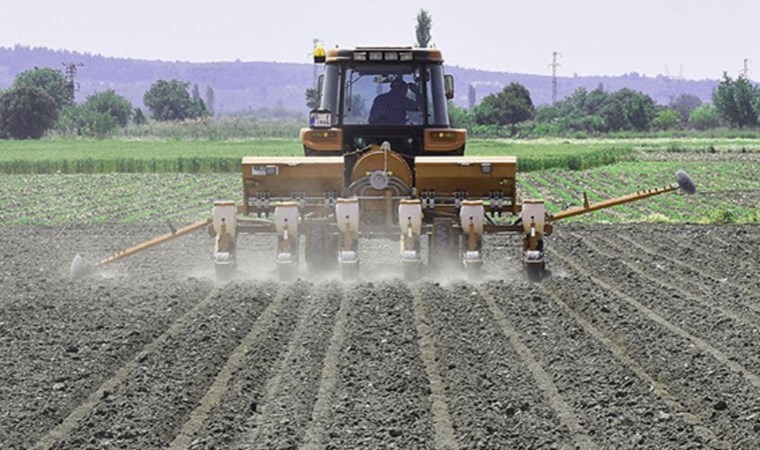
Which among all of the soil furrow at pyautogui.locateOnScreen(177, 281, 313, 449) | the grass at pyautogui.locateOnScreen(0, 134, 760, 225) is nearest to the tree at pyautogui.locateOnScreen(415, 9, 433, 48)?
the grass at pyautogui.locateOnScreen(0, 134, 760, 225)

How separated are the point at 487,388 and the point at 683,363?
166 centimetres

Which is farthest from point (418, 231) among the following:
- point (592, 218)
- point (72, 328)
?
point (592, 218)

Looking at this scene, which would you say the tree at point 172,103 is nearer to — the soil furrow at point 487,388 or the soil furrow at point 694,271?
the soil furrow at point 694,271

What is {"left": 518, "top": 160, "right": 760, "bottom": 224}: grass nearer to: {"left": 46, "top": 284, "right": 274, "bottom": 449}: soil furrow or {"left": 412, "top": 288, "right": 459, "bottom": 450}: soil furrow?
{"left": 412, "top": 288, "right": 459, "bottom": 450}: soil furrow

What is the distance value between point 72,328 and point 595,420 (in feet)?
16.4

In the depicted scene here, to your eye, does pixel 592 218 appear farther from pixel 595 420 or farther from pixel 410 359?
pixel 595 420

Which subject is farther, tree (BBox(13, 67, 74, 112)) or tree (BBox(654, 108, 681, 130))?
tree (BBox(13, 67, 74, 112))

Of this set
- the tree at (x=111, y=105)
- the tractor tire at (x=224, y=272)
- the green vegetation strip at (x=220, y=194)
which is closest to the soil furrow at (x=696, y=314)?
the tractor tire at (x=224, y=272)

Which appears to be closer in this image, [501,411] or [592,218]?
[501,411]

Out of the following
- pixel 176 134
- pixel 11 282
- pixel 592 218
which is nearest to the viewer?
pixel 11 282

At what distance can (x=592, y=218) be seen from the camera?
78.8ft

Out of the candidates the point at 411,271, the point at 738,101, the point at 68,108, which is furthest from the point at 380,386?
the point at 68,108

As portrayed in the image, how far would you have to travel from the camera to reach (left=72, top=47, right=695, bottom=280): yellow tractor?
13.2 metres

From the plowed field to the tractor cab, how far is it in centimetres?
157
